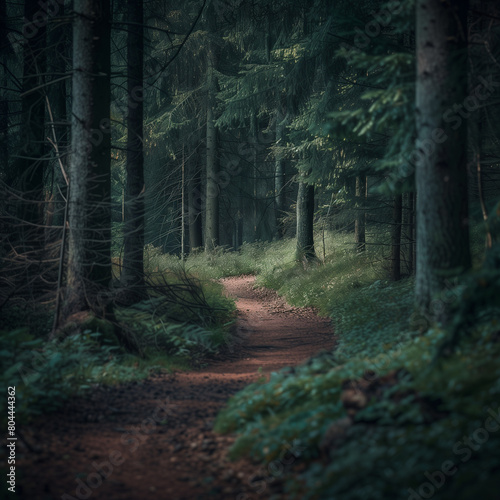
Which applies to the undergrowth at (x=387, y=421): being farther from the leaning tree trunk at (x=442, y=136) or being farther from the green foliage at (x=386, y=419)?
the leaning tree trunk at (x=442, y=136)

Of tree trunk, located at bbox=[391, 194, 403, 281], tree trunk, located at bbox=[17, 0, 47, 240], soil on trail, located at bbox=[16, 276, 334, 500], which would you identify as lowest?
soil on trail, located at bbox=[16, 276, 334, 500]

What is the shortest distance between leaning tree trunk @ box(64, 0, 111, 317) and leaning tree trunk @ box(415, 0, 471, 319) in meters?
5.10

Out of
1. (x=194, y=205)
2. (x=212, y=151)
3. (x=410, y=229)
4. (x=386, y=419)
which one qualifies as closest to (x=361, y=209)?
(x=410, y=229)

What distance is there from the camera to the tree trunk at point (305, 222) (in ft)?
61.0

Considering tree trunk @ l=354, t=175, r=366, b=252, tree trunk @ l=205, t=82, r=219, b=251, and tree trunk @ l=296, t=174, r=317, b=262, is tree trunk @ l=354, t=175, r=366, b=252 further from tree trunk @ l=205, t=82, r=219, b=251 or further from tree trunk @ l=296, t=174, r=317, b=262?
tree trunk @ l=205, t=82, r=219, b=251

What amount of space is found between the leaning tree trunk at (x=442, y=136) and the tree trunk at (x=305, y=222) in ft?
40.7

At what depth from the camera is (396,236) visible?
471 inches

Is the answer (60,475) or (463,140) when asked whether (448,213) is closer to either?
(463,140)

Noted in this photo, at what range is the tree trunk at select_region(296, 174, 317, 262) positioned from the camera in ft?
61.0

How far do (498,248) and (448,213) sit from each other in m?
2.07

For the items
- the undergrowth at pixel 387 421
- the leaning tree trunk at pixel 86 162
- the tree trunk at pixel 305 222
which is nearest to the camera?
the undergrowth at pixel 387 421

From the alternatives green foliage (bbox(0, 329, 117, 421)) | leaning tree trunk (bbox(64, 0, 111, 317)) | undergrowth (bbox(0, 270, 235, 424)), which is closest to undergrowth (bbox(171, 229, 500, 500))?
green foliage (bbox(0, 329, 117, 421))

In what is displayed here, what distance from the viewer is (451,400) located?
3.53m

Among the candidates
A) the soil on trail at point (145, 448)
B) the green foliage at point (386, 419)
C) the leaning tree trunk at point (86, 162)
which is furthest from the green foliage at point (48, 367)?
the green foliage at point (386, 419)
